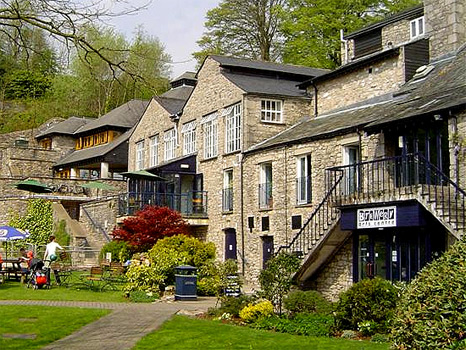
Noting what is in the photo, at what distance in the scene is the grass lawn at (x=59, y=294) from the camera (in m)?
20.9

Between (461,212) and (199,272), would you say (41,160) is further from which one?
(461,212)

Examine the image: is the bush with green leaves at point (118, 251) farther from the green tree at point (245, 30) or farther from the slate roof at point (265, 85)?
the green tree at point (245, 30)

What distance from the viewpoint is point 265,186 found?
2814 cm

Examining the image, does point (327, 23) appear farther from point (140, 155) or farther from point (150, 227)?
point (150, 227)

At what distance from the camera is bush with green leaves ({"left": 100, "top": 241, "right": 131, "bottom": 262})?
31.8 metres

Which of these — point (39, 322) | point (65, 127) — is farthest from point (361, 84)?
point (65, 127)

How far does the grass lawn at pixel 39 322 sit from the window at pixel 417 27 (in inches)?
654

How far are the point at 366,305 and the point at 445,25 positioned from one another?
12705 mm

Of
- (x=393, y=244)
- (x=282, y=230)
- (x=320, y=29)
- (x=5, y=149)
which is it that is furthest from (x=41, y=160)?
(x=393, y=244)

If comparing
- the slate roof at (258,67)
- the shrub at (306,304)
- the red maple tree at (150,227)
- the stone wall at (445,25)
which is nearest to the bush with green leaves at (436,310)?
the shrub at (306,304)

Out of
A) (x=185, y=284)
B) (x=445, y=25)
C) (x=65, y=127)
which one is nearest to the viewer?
(x=185, y=284)

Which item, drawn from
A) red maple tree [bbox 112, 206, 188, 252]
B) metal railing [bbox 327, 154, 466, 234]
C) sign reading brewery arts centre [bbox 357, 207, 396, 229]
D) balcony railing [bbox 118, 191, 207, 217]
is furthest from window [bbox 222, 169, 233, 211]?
sign reading brewery arts centre [bbox 357, 207, 396, 229]

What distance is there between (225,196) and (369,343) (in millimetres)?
18646

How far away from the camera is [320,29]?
4425cm
